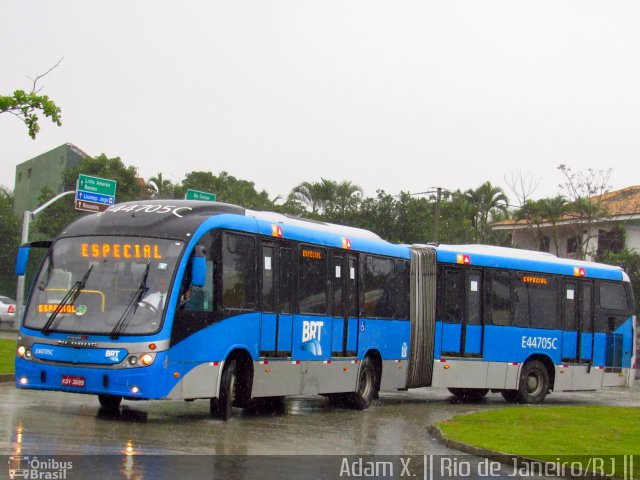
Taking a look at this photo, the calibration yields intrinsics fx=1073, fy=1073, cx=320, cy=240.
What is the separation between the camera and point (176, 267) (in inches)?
587

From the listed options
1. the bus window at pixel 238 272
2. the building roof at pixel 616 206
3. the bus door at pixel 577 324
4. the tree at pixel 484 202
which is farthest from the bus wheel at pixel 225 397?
the tree at pixel 484 202

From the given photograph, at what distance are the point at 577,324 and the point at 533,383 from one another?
1.88 meters

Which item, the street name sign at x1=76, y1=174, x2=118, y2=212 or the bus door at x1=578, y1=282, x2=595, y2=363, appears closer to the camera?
the bus door at x1=578, y1=282, x2=595, y2=363

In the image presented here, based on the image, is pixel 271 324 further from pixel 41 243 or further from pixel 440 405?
pixel 440 405

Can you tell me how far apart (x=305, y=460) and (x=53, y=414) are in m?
4.83

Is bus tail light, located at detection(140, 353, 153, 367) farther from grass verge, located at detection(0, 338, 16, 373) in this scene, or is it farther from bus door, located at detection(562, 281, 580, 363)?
bus door, located at detection(562, 281, 580, 363)

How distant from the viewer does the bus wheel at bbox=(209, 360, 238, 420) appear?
15.8 m

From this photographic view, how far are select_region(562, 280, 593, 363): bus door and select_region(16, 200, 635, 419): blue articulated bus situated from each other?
0.04m

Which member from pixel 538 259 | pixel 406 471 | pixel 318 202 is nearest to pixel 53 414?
pixel 406 471

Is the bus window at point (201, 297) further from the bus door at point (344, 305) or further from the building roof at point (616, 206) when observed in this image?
the building roof at point (616, 206)

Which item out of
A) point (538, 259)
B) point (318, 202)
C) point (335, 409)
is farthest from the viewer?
point (318, 202)

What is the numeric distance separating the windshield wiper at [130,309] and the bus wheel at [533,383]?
11.5m

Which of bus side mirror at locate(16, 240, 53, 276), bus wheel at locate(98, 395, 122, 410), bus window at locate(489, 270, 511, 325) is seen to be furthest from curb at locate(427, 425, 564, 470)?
bus window at locate(489, 270, 511, 325)

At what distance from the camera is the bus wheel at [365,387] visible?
19991 mm
